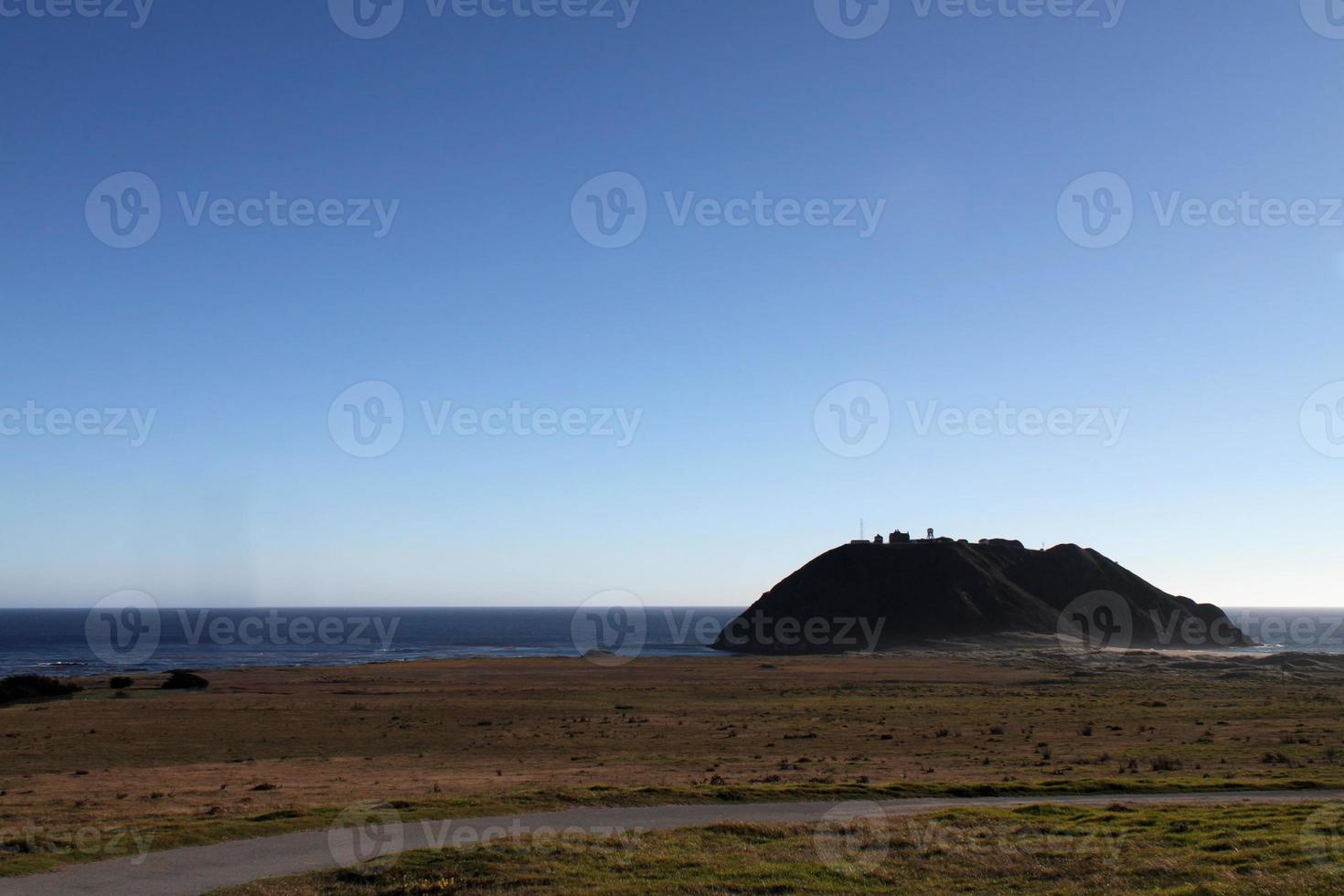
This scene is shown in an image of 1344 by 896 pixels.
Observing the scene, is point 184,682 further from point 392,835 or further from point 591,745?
point 392,835

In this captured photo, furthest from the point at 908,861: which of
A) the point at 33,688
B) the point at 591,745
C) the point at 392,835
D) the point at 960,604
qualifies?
the point at 960,604

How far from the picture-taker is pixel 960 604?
495 ft

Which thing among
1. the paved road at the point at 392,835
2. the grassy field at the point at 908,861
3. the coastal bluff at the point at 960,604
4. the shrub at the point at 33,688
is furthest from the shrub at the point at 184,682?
the coastal bluff at the point at 960,604

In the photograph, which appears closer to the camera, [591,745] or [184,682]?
[591,745]

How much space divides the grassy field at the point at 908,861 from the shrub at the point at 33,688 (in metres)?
64.8

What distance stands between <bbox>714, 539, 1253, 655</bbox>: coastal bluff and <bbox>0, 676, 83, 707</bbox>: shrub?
3547 inches

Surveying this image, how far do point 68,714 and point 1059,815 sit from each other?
5632 cm

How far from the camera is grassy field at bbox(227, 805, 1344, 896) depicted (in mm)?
14883

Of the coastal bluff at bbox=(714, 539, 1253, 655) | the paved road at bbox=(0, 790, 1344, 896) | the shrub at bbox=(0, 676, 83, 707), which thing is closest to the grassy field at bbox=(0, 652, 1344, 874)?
the paved road at bbox=(0, 790, 1344, 896)

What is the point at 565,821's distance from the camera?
21.0m

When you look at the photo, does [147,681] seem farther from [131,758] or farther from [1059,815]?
[1059,815]

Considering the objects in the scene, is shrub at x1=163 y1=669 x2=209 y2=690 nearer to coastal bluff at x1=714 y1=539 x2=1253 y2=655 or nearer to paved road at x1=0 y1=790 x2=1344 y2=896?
paved road at x1=0 y1=790 x2=1344 y2=896

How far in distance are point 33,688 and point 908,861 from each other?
72985mm

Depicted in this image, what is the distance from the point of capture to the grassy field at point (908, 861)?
14.9 metres
